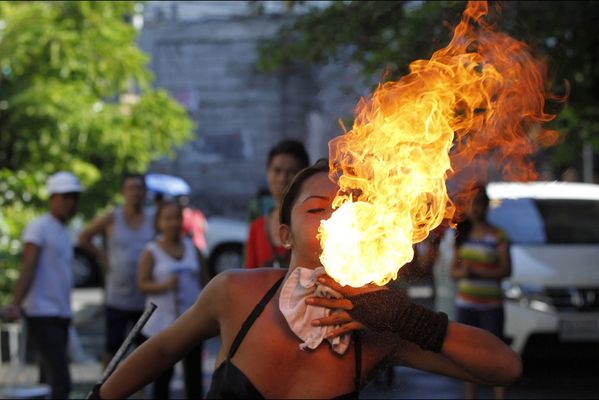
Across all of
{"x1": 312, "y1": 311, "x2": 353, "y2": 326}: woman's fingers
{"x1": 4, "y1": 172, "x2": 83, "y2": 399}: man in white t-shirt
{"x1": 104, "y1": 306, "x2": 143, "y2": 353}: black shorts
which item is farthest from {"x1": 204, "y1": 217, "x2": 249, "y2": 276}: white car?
{"x1": 312, "y1": 311, "x2": 353, "y2": 326}: woman's fingers

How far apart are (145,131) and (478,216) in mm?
8157

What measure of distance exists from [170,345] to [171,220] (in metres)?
4.42

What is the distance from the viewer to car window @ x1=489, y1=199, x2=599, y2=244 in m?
10.4

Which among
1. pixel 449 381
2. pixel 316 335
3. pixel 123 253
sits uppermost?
pixel 316 335

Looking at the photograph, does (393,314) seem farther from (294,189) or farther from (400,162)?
(294,189)

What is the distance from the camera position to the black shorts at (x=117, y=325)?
7.70m

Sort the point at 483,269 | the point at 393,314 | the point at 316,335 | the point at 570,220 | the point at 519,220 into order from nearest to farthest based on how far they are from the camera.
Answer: the point at 393,314, the point at 316,335, the point at 483,269, the point at 519,220, the point at 570,220

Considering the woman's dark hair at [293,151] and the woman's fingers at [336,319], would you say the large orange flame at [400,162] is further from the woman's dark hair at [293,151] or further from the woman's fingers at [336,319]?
the woman's dark hair at [293,151]

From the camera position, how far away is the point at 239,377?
2.86 metres

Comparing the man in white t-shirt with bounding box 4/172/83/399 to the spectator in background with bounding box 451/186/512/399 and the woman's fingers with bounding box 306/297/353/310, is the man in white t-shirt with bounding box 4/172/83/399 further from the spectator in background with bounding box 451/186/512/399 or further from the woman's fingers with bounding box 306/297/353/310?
the woman's fingers with bounding box 306/297/353/310

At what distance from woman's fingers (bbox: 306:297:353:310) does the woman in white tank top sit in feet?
15.1

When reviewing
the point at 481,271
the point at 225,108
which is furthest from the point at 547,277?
the point at 225,108

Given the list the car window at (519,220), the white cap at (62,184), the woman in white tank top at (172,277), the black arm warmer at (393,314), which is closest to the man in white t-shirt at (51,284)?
the white cap at (62,184)

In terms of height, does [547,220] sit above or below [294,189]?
below
